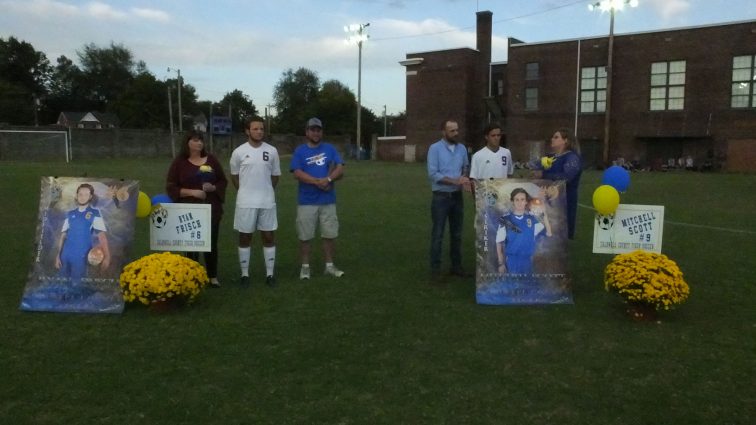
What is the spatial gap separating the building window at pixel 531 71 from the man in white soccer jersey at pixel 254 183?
152 ft

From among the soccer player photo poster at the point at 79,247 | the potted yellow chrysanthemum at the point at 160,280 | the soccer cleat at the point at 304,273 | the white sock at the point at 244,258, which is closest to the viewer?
the potted yellow chrysanthemum at the point at 160,280

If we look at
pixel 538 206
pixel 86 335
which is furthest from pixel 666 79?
pixel 86 335

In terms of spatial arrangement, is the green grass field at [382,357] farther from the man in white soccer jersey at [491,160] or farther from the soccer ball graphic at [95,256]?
the man in white soccer jersey at [491,160]

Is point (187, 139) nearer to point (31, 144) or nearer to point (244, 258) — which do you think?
point (244, 258)

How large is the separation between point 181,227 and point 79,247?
1.03 meters

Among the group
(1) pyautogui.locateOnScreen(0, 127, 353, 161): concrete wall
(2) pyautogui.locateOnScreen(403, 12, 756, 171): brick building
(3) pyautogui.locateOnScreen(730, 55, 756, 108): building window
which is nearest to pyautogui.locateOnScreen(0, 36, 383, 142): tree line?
(1) pyautogui.locateOnScreen(0, 127, 353, 161): concrete wall

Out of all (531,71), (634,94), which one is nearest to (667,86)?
(634,94)

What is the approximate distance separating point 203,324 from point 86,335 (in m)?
0.99

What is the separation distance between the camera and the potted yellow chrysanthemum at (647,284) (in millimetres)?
5625

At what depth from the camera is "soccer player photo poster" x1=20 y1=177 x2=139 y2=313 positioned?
243 inches

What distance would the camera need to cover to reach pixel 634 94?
1791 inches

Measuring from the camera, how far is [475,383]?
444 cm

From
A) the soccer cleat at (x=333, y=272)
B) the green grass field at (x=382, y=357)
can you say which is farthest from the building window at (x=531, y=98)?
the soccer cleat at (x=333, y=272)

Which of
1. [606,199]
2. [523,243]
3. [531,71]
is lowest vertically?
[523,243]
